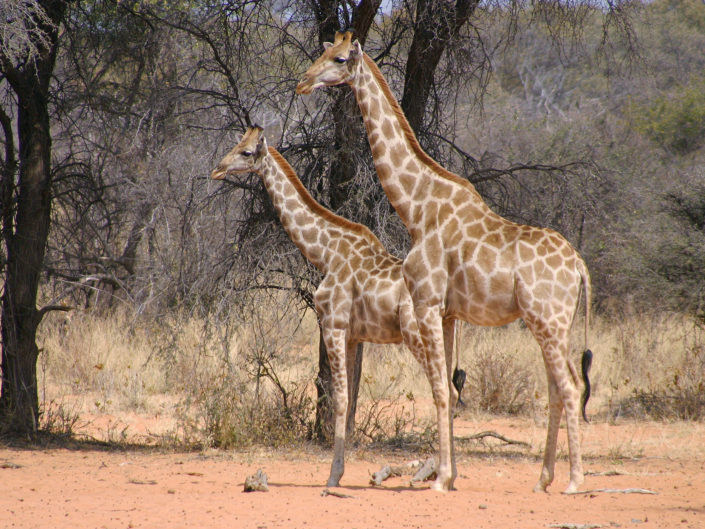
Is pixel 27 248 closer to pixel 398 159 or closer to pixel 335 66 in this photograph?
pixel 335 66

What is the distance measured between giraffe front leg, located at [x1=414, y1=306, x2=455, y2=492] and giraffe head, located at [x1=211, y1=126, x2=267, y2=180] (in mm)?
2308

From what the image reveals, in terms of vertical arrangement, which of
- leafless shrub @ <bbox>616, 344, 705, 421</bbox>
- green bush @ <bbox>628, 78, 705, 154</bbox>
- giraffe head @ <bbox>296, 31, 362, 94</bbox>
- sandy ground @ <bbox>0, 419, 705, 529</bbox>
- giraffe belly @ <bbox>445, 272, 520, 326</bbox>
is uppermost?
green bush @ <bbox>628, 78, 705, 154</bbox>

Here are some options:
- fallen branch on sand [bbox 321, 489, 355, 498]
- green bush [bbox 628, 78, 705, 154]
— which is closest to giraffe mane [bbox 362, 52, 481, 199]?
fallen branch on sand [bbox 321, 489, 355, 498]

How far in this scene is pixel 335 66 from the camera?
6.88 m

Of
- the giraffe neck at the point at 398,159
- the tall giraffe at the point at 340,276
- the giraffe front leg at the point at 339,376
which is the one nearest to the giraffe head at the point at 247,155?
the tall giraffe at the point at 340,276

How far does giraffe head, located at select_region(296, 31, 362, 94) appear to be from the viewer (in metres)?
6.81

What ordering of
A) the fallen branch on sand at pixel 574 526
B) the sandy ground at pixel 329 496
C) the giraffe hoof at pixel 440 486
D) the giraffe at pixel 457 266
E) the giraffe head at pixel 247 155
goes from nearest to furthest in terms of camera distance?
the fallen branch on sand at pixel 574 526 → the sandy ground at pixel 329 496 → the giraffe at pixel 457 266 → the giraffe hoof at pixel 440 486 → the giraffe head at pixel 247 155

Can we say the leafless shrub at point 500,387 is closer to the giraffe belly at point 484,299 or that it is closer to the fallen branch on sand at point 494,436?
the fallen branch on sand at point 494,436

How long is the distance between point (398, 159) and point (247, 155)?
1.64 m

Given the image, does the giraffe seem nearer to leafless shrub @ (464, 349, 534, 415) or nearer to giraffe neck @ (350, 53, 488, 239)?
giraffe neck @ (350, 53, 488, 239)

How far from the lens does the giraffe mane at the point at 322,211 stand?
25.5 ft

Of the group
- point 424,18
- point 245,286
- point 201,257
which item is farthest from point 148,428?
point 424,18

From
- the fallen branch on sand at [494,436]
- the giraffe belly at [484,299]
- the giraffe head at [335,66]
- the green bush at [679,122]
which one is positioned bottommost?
the fallen branch on sand at [494,436]

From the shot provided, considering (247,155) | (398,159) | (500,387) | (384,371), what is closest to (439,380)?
(398,159)
